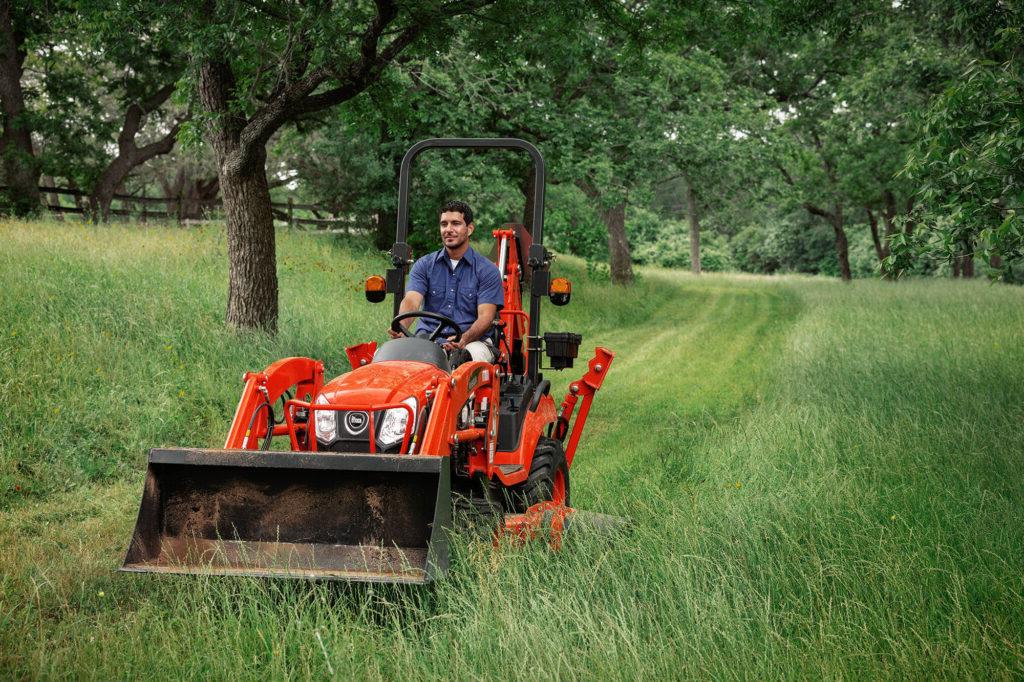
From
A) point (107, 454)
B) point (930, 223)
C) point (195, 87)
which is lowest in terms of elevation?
point (107, 454)

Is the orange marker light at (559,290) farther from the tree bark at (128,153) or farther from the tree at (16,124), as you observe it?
the tree bark at (128,153)

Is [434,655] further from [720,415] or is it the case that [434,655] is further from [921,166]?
[720,415]

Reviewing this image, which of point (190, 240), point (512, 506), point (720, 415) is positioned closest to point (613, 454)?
point (720, 415)

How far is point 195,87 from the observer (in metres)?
9.44

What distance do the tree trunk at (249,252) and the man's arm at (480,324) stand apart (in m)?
4.34

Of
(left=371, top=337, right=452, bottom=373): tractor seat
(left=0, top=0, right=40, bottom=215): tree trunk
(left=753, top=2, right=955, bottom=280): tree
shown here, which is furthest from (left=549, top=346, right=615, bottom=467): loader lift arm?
(left=0, top=0, right=40, bottom=215): tree trunk

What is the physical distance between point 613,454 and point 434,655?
157 inches

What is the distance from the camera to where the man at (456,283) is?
5500 millimetres

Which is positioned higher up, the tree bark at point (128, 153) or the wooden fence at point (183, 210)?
the tree bark at point (128, 153)

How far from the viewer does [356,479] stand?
375 centimetres

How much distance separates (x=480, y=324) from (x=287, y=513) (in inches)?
75.3

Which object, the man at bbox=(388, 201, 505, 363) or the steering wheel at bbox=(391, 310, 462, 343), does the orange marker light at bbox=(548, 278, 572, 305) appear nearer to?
the man at bbox=(388, 201, 505, 363)

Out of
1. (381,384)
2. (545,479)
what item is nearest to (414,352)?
(381,384)

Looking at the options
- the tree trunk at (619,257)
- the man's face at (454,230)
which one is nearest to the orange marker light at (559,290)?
the man's face at (454,230)
